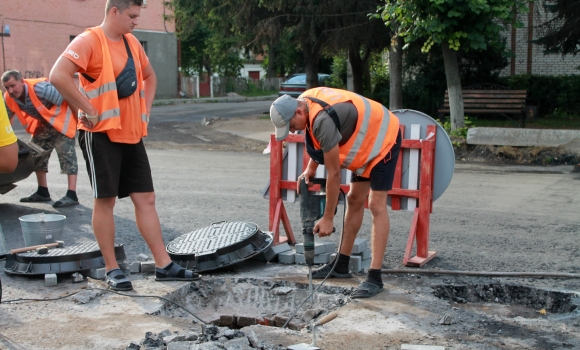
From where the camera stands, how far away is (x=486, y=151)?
13.3 meters

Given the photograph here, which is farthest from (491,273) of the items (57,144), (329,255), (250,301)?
(57,144)

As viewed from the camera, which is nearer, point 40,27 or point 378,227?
point 378,227

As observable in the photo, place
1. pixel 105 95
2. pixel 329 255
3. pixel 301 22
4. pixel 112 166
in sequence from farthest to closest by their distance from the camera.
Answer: pixel 301 22, pixel 329 255, pixel 112 166, pixel 105 95

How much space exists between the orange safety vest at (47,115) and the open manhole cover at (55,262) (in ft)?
9.85

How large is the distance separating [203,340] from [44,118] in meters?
5.29

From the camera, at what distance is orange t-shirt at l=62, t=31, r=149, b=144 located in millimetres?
4898

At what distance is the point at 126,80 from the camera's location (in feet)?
16.8

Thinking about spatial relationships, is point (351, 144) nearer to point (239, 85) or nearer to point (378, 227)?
point (378, 227)

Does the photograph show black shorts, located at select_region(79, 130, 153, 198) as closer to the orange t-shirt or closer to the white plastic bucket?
the orange t-shirt

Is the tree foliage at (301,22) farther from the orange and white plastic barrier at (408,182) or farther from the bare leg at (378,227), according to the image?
the bare leg at (378,227)

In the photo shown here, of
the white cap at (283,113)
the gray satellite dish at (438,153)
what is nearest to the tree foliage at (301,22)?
the gray satellite dish at (438,153)

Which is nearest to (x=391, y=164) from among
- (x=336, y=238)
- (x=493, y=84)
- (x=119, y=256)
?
(x=336, y=238)

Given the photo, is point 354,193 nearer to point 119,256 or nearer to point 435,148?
point 435,148

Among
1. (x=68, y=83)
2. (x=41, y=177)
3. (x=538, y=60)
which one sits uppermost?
(x=538, y=60)
